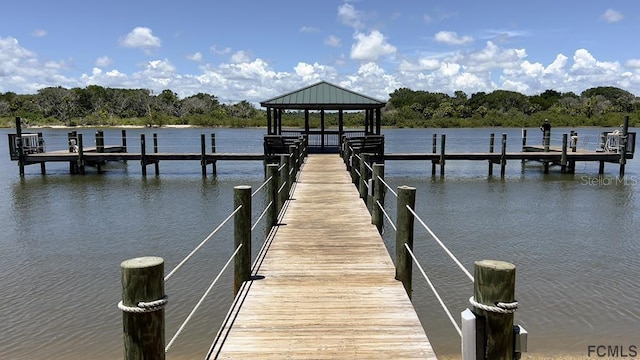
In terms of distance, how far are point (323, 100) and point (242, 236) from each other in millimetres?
18634

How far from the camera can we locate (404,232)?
5.34 m

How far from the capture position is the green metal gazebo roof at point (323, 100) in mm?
23328

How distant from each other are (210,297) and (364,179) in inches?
162

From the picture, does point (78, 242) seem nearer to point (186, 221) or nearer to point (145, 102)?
point (186, 221)

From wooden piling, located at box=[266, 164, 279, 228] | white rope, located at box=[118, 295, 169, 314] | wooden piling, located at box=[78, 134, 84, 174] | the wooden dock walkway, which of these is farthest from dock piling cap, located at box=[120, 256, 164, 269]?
wooden piling, located at box=[78, 134, 84, 174]

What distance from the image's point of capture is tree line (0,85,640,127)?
271ft

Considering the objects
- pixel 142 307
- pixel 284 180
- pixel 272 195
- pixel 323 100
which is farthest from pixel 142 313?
pixel 323 100

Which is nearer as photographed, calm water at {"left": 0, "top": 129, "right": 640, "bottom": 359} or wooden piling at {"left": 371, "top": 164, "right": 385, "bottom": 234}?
calm water at {"left": 0, "top": 129, "right": 640, "bottom": 359}

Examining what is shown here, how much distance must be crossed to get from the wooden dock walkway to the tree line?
65982 millimetres

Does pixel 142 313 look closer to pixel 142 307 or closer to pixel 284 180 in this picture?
pixel 142 307

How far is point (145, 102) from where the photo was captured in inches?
3738

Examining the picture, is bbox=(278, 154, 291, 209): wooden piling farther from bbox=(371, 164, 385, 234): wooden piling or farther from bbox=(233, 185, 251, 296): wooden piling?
bbox=(233, 185, 251, 296): wooden piling

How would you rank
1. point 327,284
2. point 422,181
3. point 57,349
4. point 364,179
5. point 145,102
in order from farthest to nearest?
point 145,102 < point 422,181 < point 364,179 < point 57,349 < point 327,284

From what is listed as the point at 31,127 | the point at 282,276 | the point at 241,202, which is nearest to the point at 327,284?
the point at 282,276
